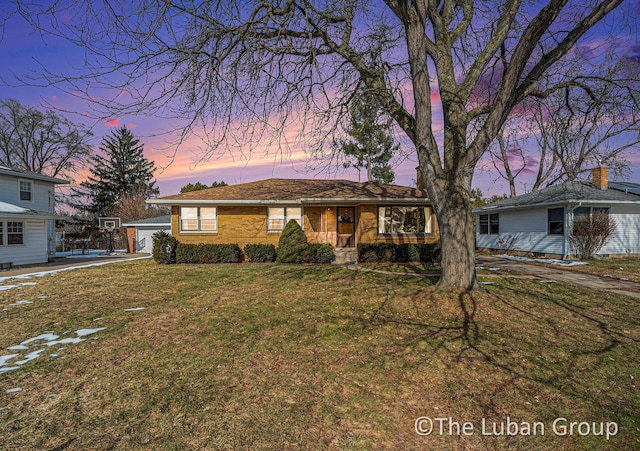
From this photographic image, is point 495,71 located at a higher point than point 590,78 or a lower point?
higher

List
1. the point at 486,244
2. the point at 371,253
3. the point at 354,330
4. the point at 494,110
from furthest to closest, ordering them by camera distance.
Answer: the point at 486,244, the point at 371,253, the point at 494,110, the point at 354,330

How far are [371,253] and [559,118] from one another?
7.92 meters

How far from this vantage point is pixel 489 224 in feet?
76.2

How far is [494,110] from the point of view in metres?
6.71

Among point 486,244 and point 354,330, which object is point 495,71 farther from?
point 486,244

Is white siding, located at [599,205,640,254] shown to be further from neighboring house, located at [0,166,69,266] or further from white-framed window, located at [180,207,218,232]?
neighboring house, located at [0,166,69,266]

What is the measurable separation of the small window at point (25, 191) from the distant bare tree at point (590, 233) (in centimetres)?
2942

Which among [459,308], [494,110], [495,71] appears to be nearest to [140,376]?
[459,308]

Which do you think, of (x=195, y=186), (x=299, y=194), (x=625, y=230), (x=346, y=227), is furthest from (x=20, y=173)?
(x=625, y=230)

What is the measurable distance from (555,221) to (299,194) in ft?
44.3

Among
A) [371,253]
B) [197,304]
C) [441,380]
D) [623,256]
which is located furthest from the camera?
[623,256]

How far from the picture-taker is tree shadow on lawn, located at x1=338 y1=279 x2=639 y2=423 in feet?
13.1

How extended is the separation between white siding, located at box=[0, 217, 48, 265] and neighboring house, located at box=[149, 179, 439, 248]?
7.05 meters

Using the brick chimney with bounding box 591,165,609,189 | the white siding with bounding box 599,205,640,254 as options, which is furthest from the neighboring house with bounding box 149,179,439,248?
the brick chimney with bounding box 591,165,609,189
